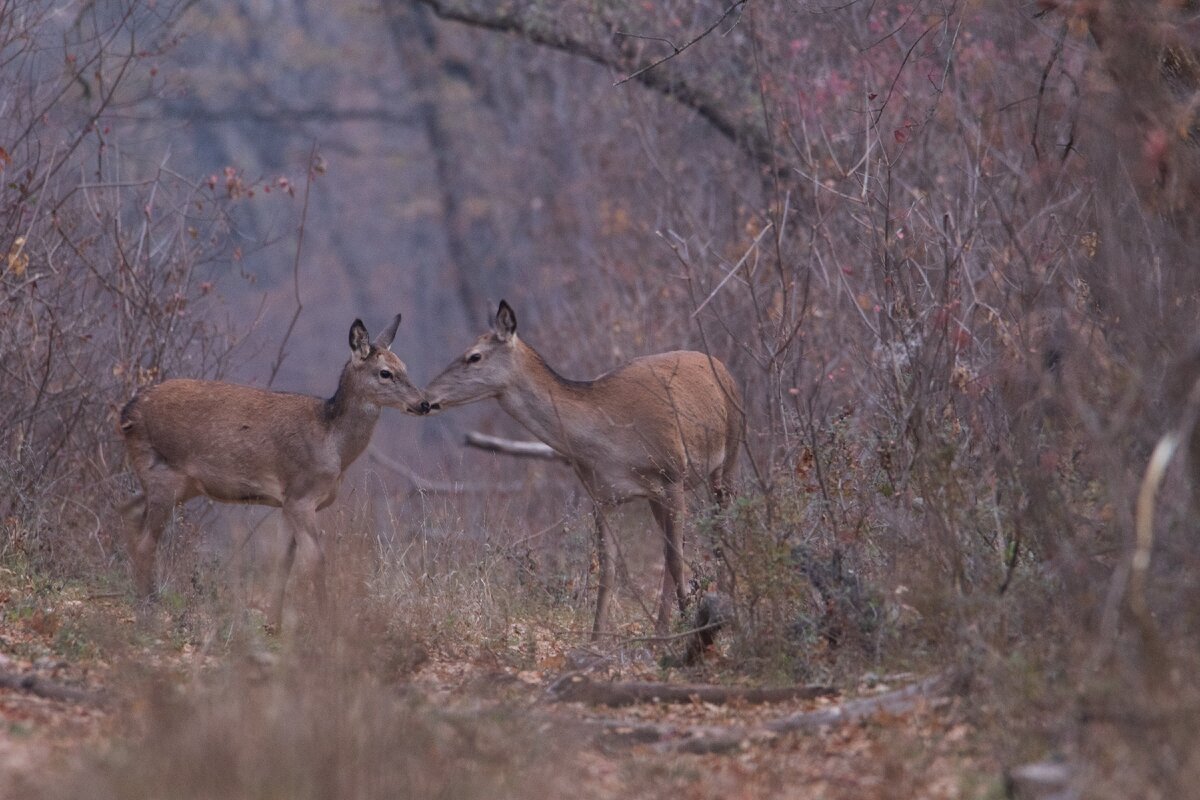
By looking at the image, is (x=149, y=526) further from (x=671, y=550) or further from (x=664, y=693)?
(x=664, y=693)

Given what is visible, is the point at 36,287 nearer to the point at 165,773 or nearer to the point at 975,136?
the point at 975,136

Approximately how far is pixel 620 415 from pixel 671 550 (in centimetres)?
126

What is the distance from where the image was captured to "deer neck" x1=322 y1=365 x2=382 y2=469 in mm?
12336

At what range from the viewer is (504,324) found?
12094mm

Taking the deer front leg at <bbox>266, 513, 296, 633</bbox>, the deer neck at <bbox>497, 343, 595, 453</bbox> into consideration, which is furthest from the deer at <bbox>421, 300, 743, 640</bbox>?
the deer front leg at <bbox>266, 513, 296, 633</bbox>

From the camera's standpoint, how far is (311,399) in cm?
1265

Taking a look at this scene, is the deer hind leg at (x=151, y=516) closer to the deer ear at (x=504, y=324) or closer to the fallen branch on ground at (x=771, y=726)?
the deer ear at (x=504, y=324)

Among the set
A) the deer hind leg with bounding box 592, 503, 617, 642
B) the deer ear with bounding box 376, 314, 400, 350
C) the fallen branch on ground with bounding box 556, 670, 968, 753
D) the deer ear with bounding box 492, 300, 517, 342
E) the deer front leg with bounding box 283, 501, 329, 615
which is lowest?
the fallen branch on ground with bounding box 556, 670, 968, 753

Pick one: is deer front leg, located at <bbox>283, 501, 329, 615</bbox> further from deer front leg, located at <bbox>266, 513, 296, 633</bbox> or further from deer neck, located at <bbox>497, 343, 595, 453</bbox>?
deer neck, located at <bbox>497, 343, 595, 453</bbox>

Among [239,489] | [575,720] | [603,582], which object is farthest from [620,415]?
[575,720]

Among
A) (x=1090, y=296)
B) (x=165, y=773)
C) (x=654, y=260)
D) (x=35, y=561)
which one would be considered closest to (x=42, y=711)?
(x=165, y=773)

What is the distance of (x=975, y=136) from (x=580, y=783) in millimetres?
7159

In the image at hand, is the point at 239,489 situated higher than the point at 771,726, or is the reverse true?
the point at 239,489

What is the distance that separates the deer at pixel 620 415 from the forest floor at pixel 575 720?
2106 mm
